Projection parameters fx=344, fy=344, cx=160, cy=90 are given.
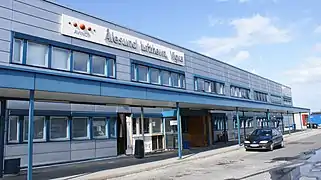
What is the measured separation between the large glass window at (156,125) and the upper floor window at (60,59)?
21.6ft

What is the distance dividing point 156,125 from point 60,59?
416 inches

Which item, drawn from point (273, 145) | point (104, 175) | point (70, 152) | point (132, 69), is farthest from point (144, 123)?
point (104, 175)

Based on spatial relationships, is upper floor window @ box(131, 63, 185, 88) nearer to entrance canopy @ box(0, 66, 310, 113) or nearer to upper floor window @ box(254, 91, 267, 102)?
entrance canopy @ box(0, 66, 310, 113)

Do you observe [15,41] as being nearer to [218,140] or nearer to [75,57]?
[75,57]

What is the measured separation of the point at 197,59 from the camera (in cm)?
2972

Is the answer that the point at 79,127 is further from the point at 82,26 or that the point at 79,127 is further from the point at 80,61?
the point at 82,26

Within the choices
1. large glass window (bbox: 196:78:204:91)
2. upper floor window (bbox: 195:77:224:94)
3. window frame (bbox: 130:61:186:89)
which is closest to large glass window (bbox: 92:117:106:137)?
window frame (bbox: 130:61:186:89)

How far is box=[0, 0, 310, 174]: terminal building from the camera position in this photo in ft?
44.1

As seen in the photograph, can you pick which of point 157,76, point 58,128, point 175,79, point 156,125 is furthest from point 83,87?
point 175,79

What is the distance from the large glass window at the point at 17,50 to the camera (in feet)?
48.9

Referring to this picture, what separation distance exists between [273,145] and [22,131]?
16.8 meters

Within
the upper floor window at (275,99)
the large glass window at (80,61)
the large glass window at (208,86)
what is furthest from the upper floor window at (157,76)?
the upper floor window at (275,99)

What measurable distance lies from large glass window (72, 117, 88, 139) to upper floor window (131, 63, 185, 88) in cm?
422

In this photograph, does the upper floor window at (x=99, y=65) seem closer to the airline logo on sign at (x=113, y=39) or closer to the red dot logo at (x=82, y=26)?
the airline logo on sign at (x=113, y=39)
